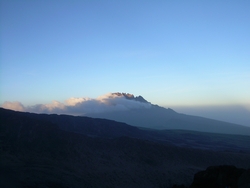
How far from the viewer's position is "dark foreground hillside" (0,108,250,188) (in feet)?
103

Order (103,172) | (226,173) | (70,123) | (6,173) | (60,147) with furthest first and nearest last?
(70,123), (60,147), (103,172), (6,173), (226,173)

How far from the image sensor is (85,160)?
3984 centimetres

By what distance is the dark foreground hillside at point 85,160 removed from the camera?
3130cm

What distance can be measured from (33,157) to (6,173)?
7.89 m

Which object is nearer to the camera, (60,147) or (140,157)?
(60,147)

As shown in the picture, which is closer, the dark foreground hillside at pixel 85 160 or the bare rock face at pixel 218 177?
the bare rock face at pixel 218 177

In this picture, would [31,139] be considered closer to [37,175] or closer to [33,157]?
[33,157]

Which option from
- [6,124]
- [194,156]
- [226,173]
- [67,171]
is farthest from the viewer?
[194,156]

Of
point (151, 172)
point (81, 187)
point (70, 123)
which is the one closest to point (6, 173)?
point (81, 187)

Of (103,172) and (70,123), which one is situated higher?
(70,123)

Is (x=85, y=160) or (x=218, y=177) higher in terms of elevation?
(x=218, y=177)

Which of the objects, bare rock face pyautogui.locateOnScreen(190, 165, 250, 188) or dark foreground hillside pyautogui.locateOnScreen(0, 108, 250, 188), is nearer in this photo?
bare rock face pyautogui.locateOnScreen(190, 165, 250, 188)

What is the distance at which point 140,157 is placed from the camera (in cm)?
4559

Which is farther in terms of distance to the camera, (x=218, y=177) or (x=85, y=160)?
(x=85, y=160)
